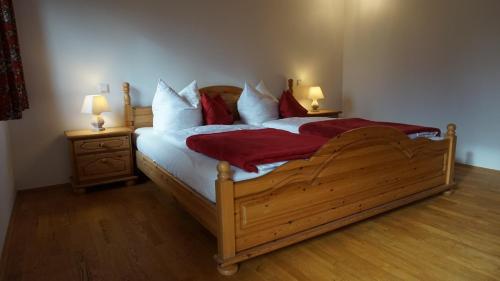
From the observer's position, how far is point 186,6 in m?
4.14

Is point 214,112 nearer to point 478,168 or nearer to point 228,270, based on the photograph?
point 228,270

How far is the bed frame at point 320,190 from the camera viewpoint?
203cm

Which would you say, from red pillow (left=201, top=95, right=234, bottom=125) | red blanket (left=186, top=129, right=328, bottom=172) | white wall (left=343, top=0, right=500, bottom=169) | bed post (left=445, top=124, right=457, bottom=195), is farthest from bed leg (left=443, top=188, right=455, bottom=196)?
red pillow (left=201, top=95, right=234, bottom=125)

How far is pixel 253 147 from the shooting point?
246 cm

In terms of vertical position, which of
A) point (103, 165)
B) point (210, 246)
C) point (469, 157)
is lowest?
point (210, 246)

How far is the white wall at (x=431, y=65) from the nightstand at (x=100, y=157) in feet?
12.1

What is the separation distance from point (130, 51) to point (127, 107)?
0.64m

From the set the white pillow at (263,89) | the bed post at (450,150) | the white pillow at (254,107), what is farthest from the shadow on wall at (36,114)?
the bed post at (450,150)

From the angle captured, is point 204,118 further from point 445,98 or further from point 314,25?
point 445,98

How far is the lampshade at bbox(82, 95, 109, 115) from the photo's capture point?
346cm

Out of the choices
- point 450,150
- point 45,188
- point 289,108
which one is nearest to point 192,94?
point 289,108

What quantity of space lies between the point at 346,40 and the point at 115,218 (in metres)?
4.48

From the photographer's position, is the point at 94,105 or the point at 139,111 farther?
the point at 139,111

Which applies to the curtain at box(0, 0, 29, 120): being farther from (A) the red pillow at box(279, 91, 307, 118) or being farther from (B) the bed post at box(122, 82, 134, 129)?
(A) the red pillow at box(279, 91, 307, 118)
